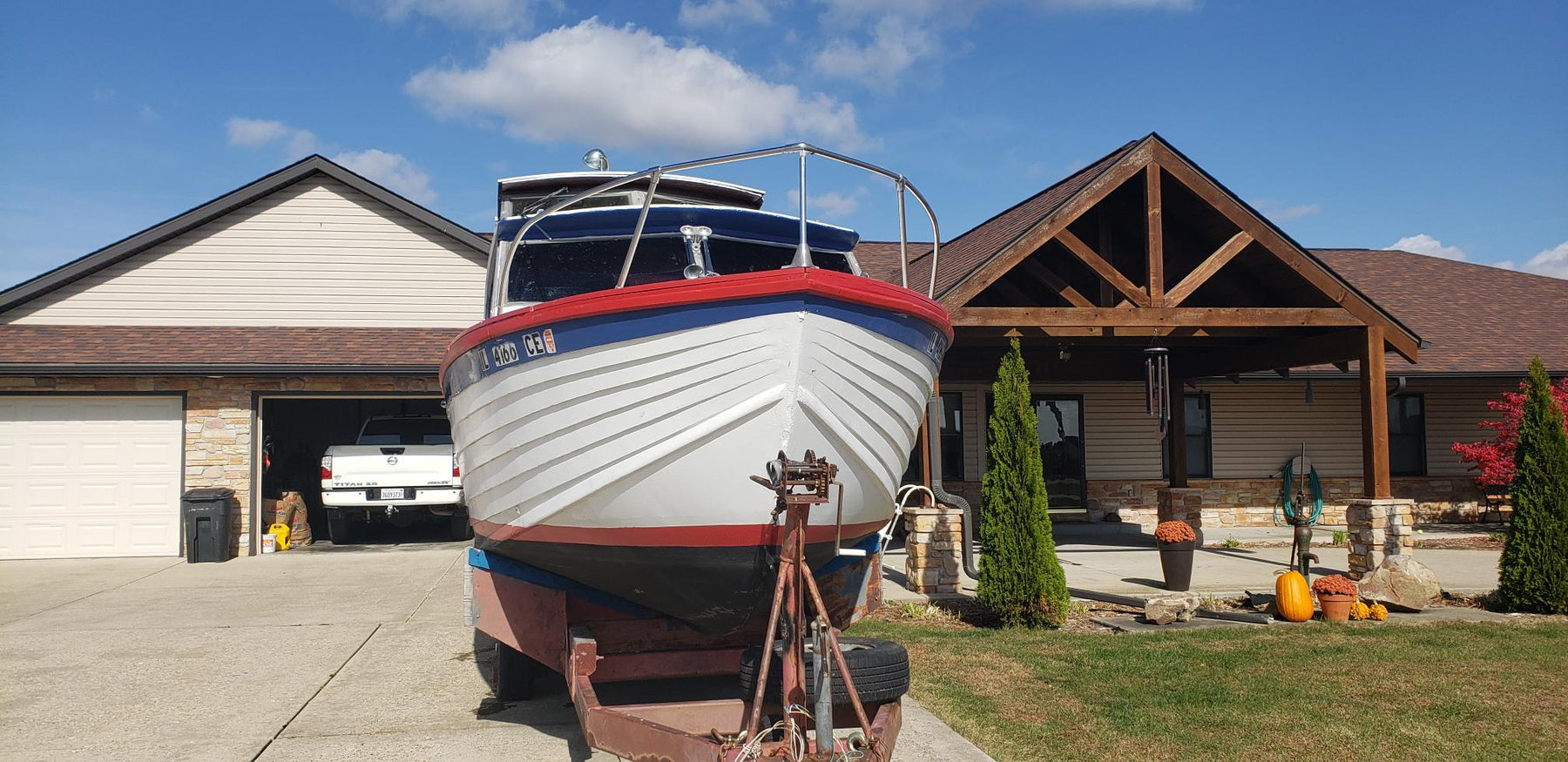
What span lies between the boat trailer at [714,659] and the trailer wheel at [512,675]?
0.71 metres

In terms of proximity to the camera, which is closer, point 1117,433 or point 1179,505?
point 1179,505

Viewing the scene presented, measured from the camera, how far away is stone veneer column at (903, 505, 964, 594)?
1012 cm

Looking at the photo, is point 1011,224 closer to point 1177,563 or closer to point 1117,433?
point 1177,563

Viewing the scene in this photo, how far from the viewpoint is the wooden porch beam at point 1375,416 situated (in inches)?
419

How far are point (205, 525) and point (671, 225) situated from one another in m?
10.6

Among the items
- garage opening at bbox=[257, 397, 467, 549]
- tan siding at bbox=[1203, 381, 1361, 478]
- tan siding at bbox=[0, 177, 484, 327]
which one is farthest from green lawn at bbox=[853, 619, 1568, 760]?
tan siding at bbox=[0, 177, 484, 327]

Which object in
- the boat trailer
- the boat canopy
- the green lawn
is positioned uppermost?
A: the boat canopy

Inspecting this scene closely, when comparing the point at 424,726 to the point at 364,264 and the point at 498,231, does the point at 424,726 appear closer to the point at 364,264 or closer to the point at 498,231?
the point at 498,231

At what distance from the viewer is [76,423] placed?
13734mm

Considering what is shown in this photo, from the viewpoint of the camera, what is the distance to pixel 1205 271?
10.7 metres

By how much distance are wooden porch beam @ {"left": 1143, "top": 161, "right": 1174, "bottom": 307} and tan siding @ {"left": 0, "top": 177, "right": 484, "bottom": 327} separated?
32.1ft

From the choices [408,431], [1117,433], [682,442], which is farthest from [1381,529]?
[408,431]

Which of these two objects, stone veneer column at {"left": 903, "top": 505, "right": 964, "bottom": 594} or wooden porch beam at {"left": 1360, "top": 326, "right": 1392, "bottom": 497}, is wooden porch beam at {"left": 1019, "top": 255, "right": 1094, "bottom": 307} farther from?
stone veneer column at {"left": 903, "top": 505, "right": 964, "bottom": 594}

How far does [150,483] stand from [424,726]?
409 inches
